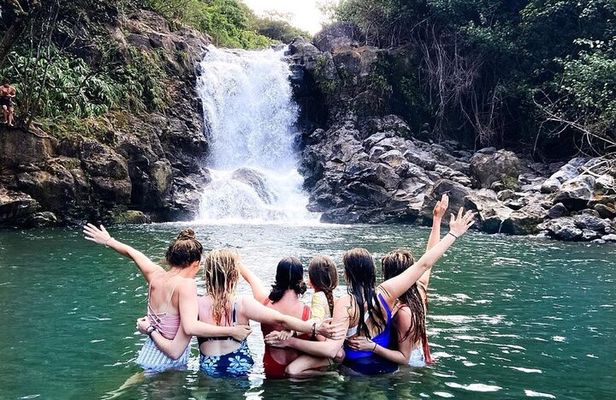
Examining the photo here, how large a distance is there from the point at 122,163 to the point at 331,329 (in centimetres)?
1715

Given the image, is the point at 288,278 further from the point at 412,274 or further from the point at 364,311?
the point at 412,274

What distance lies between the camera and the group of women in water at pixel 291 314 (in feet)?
15.1

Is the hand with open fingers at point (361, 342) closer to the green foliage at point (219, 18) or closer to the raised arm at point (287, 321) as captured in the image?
the raised arm at point (287, 321)

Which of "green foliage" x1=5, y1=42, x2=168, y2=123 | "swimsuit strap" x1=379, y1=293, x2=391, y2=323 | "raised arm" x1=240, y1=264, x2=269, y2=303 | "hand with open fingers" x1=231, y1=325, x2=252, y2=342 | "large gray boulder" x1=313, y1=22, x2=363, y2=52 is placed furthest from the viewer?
"large gray boulder" x1=313, y1=22, x2=363, y2=52

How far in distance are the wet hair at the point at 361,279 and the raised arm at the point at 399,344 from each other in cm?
21

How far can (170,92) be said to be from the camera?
26500 millimetres

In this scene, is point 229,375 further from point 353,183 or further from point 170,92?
point 170,92

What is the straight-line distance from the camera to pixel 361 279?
182 inches

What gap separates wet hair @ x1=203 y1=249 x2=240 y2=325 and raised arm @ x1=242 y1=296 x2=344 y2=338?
0.15 metres

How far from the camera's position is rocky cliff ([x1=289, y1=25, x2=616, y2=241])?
18312mm

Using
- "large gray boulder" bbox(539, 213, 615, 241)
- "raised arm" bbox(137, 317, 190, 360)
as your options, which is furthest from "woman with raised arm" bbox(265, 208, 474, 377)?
"large gray boulder" bbox(539, 213, 615, 241)

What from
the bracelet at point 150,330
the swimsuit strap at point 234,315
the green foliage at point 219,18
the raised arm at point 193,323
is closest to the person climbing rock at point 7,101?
the green foliage at point 219,18

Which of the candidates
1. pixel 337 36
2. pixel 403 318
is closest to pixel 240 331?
pixel 403 318

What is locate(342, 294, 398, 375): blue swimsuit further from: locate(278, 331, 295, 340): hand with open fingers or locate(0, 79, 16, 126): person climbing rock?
locate(0, 79, 16, 126): person climbing rock
